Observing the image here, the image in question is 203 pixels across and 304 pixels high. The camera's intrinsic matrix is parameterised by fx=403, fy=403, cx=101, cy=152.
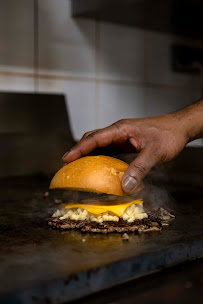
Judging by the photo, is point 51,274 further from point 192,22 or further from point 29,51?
point 192,22

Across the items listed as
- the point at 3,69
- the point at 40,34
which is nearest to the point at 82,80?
the point at 40,34

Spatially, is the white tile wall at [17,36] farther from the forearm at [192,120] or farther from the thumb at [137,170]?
the thumb at [137,170]

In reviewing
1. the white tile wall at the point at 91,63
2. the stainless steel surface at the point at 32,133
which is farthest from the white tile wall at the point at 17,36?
the stainless steel surface at the point at 32,133

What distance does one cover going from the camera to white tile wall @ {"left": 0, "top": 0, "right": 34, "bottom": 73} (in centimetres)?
221

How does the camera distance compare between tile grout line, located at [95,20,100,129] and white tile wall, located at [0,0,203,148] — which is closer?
white tile wall, located at [0,0,203,148]

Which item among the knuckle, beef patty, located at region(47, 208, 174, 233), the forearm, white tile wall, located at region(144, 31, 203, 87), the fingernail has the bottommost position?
beef patty, located at region(47, 208, 174, 233)

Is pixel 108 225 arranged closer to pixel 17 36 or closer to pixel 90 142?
pixel 90 142

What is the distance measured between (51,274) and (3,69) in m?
1.70

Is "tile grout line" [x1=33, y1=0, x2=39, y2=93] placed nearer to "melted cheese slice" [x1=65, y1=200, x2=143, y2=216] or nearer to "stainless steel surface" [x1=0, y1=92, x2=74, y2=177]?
"stainless steel surface" [x1=0, y1=92, x2=74, y2=177]

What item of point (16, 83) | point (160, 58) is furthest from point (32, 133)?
point (160, 58)

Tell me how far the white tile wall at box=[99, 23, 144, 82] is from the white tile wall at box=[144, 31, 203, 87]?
6 centimetres

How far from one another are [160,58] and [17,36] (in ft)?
3.91

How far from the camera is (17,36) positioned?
226 cm

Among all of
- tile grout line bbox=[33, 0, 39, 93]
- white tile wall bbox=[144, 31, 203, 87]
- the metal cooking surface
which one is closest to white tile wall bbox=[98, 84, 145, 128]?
white tile wall bbox=[144, 31, 203, 87]
